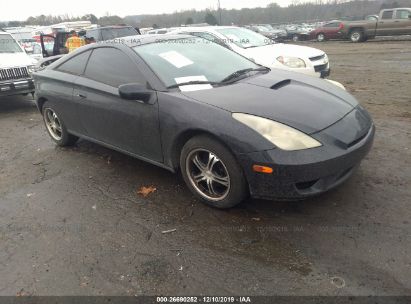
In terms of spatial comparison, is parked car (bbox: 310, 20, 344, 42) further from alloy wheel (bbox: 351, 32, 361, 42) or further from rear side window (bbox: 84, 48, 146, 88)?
rear side window (bbox: 84, 48, 146, 88)

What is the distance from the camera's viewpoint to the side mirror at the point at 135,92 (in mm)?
3422

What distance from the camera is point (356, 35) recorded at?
2197 centimetres

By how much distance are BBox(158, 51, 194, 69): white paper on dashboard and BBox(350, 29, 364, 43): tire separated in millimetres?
21064

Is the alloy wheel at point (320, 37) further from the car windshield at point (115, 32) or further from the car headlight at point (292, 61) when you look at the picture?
the car headlight at point (292, 61)

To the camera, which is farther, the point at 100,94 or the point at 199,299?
the point at 100,94

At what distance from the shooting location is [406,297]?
7.39 feet

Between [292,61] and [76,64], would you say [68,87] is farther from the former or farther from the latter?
[292,61]

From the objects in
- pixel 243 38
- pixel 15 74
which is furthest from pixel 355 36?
pixel 15 74

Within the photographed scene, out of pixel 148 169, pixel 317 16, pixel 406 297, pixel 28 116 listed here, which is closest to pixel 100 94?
pixel 148 169

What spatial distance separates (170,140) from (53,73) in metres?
2.44

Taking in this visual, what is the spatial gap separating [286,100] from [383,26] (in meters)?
20.8

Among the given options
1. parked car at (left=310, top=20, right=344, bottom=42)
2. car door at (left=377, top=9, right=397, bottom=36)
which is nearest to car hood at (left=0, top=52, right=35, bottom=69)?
car door at (left=377, top=9, right=397, bottom=36)

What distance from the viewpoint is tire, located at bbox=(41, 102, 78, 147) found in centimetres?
505

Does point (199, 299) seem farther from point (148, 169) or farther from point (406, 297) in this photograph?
point (148, 169)
